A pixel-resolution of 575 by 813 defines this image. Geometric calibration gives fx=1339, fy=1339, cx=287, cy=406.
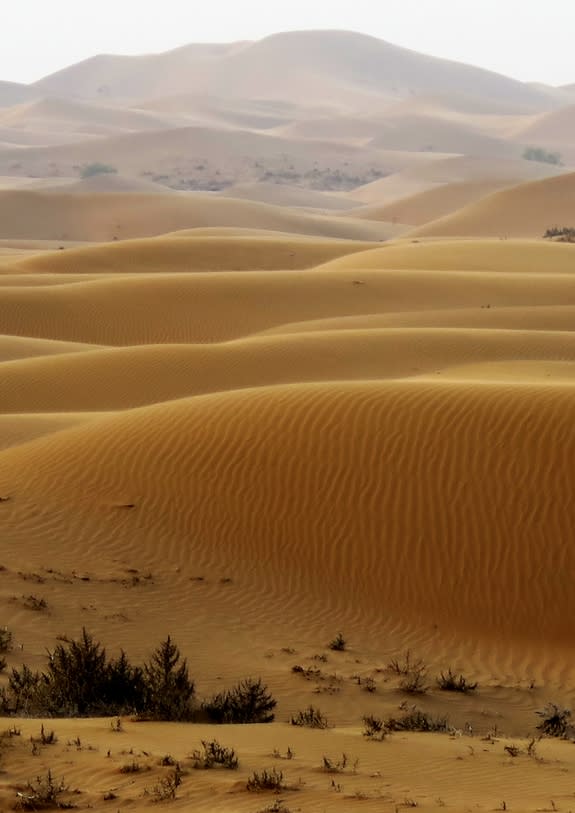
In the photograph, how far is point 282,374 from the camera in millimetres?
19625

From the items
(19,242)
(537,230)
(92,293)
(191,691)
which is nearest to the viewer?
(191,691)

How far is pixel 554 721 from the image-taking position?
8188mm

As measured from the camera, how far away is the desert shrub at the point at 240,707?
7.62m

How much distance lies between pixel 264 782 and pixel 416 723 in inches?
83.8

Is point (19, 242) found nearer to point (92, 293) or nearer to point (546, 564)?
point (92, 293)

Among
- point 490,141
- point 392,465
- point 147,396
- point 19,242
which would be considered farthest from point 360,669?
point 490,141

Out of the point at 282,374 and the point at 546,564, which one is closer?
the point at 546,564

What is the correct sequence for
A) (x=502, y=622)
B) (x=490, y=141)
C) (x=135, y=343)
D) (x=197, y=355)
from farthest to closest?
(x=490, y=141)
(x=135, y=343)
(x=197, y=355)
(x=502, y=622)

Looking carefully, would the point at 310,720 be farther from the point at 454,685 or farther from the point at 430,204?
the point at 430,204

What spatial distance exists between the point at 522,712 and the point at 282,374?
1117 centimetres

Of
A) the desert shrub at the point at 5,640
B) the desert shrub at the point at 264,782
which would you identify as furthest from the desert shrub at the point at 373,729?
the desert shrub at the point at 5,640

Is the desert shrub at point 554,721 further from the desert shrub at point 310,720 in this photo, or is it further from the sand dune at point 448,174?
the sand dune at point 448,174

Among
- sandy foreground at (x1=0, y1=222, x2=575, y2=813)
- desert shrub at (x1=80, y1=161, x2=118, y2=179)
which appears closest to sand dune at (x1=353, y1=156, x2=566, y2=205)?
desert shrub at (x1=80, y1=161, x2=118, y2=179)

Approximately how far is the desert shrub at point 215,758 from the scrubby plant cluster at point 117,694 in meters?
1.12
